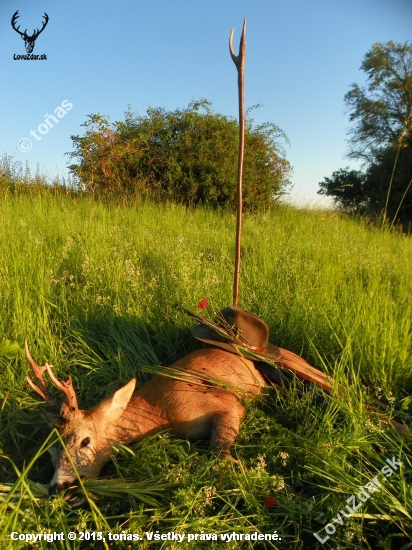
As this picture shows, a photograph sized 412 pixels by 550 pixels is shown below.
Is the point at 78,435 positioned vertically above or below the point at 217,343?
below

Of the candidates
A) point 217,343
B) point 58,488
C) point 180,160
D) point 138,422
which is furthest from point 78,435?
point 180,160

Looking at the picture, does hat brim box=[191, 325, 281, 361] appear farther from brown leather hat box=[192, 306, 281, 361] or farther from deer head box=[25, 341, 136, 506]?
deer head box=[25, 341, 136, 506]

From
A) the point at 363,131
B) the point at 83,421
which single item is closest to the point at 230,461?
the point at 83,421

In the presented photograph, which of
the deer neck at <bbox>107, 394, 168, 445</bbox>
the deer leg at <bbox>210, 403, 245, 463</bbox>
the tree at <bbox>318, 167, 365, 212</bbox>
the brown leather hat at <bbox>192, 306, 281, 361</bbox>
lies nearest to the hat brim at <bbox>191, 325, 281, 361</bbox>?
the brown leather hat at <bbox>192, 306, 281, 361</bbox>

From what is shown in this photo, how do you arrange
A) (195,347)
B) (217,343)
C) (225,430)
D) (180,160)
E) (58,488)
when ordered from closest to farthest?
(58,488)
(225,430)
(217,343)
(195,347)
(180,160)

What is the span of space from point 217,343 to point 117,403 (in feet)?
2.38

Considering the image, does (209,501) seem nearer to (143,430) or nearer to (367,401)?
(143,430)

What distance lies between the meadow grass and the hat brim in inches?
8.9

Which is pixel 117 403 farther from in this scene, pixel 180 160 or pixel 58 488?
pixel 180 160

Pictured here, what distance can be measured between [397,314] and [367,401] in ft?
3.93

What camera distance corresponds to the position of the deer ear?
2.04 m

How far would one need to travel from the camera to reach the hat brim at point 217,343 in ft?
8.32

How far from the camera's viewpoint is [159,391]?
2230 millimetres

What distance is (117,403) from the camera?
81.4 inches
